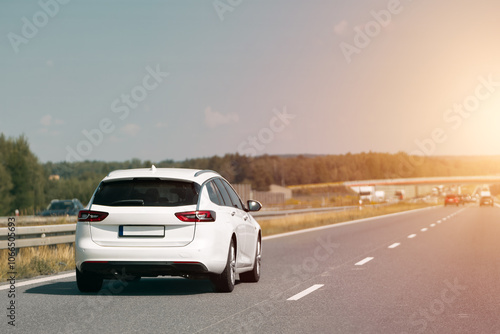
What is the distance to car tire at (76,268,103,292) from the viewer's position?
9375 millimetres

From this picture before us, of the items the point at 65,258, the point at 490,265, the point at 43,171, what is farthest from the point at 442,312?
the point at 43,171

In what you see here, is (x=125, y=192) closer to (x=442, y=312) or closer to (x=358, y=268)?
(x=442, y=312)

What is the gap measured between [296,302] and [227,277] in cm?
111

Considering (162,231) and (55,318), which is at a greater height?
(162,231)

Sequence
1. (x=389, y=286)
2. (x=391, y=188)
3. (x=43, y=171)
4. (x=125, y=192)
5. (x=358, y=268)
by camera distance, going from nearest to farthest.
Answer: (x=125, y=192) < (x=389, y=286) < (x=358, y=268) < (x=43, y=171) < (x=391, y=188)

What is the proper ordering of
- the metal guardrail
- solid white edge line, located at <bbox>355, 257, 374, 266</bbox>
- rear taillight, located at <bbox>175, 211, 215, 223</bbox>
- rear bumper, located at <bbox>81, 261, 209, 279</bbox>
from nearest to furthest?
1. rear bumper, located at <bbox>81, 261, 209, 279</bbox>
2. rear taillight, located at <bbox>175, 211, 215, 223</bbox>
3. the metal guardrail
4. solid white edge line, located at <bbox>355, 257, 374, 266</bbox>

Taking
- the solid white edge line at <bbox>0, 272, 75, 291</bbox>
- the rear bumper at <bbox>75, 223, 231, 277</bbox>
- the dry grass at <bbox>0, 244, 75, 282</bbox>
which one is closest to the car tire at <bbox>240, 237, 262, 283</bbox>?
the rear bumper at <bbox>75, 223, 231, 277</bbox>

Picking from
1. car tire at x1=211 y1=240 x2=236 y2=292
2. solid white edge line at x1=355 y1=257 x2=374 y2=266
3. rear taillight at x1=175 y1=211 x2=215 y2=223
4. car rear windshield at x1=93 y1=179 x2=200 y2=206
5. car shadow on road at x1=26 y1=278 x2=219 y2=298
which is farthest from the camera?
solid white edge line at x1=355 y1=257 x2=374 y2=266

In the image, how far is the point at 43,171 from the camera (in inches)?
3575

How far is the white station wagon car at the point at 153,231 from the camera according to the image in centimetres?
870

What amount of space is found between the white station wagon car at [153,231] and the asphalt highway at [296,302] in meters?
0.40

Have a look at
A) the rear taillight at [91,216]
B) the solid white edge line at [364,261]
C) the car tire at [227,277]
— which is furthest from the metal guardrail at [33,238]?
the solid white edge line at [364,261]

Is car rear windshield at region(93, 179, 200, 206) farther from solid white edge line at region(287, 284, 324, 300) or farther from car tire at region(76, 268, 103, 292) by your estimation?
solid white edge line at region(287, 284, 324, 300)

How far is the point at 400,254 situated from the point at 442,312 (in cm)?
847
